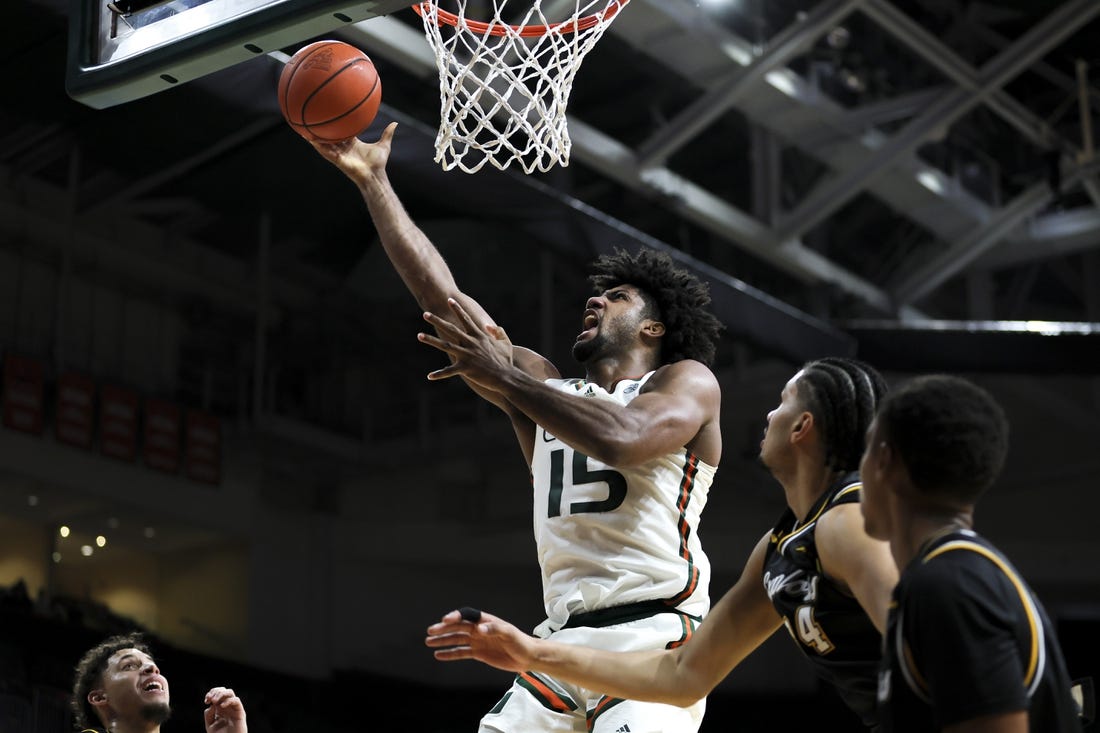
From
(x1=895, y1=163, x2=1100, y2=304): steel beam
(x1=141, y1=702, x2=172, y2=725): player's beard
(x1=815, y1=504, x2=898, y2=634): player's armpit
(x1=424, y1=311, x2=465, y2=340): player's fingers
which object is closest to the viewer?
(x1=815, y1=504, x2=898, y2=634): player's armpit

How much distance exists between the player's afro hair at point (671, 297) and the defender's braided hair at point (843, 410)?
4.53 feet

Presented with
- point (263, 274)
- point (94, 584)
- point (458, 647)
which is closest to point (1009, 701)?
point (458, 647)

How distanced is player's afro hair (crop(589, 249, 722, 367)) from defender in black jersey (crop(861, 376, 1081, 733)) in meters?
1.92

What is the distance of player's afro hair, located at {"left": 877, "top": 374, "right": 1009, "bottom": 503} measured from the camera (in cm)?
200

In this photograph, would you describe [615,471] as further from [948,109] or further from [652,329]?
[948,109]

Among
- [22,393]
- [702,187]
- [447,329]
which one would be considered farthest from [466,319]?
[702,187]

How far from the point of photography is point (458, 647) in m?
2.55

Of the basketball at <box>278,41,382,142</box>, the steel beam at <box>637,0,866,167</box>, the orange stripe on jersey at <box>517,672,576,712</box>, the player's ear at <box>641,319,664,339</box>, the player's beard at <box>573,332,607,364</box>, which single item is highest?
the steel beam at <box>637,0,866,167</box>

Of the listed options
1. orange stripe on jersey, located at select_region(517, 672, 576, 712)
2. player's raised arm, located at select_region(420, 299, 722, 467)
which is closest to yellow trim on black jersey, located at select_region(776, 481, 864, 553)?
player's raised arm, located at select_region(420, 299, 722, 467)

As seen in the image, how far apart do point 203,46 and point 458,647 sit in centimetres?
200

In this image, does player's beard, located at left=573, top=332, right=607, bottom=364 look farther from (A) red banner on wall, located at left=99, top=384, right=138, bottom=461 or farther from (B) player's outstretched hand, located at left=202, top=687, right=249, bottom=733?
(A) red banner on wall, located at left=99, top=384, right=138, bottom=461

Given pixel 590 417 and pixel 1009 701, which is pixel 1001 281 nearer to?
pixel 590 417

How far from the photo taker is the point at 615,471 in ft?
11.9

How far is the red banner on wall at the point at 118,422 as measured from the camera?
30.6 ft
